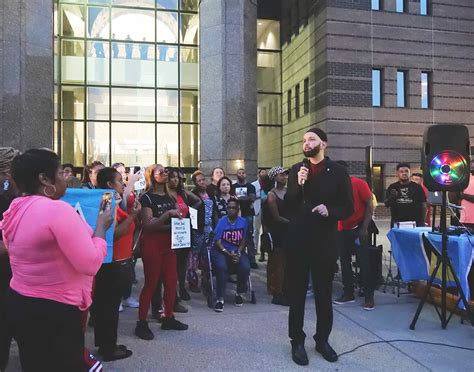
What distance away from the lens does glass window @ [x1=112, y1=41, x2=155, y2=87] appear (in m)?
21.2

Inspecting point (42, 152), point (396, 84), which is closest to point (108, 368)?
point (42, 152)

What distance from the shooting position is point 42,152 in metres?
2.44

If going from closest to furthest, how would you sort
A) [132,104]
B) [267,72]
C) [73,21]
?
[73,21] → [132,104] → [267,72]

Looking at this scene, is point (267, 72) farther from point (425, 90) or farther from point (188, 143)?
point (425, 90)

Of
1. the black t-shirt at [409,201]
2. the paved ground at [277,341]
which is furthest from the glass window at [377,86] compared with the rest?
the paved ground at [277,341]

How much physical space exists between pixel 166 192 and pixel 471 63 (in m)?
20.4

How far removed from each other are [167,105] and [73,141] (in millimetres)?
4760

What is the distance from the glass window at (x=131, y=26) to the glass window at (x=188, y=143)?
14.4 feet

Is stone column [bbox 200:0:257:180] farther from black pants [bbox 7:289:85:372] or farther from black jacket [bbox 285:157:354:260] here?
black pants [bbox 7:289:85:372]

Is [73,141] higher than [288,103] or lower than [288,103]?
lower

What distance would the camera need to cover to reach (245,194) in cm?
945

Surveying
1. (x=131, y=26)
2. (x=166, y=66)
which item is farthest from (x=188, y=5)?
(x=166, y=66)

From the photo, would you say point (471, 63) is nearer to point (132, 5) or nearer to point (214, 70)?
point (214, 70)

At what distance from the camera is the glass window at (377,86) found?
2006 centimetres
